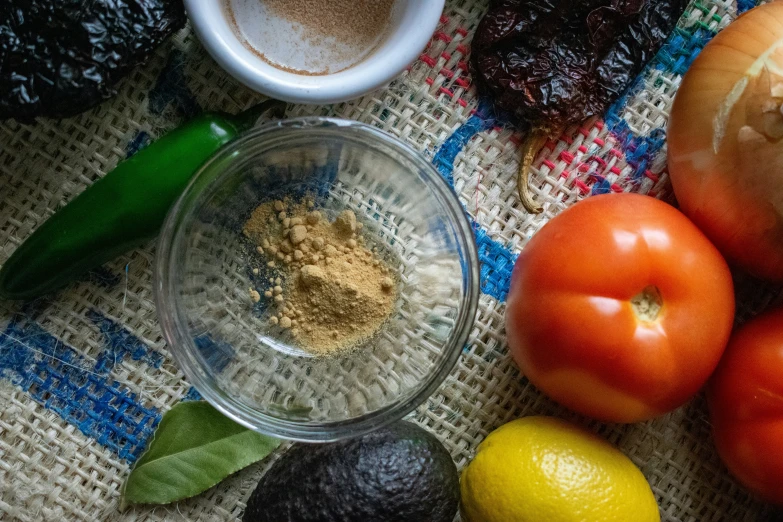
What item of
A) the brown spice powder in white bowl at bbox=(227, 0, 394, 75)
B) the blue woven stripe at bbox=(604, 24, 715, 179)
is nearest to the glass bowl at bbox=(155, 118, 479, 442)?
the brown spice powder in white bowl at bbox=(227, 0, 394, 75)

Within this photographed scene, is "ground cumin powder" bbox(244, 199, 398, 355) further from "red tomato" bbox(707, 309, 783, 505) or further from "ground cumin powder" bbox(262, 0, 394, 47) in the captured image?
"red tomato" bbox(707, 309, 783, 505)

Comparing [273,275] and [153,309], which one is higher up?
[273,275]

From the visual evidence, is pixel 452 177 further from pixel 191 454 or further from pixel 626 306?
pixel 191 454

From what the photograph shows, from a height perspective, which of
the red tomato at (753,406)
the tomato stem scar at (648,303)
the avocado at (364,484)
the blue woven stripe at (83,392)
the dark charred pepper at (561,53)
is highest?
the dark charred pepper at (561,53)

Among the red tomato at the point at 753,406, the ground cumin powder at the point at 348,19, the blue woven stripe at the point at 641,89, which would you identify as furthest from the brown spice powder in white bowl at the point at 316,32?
the red tomato at the point at 753,406

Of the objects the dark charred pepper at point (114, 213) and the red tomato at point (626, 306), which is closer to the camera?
the red tomato at point (626, 306)

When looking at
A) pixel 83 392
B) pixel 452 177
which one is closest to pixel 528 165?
pixel 452 177

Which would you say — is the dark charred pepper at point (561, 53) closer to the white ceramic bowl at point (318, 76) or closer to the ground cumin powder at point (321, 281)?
the white ceramic bowl at point (318, 76)
